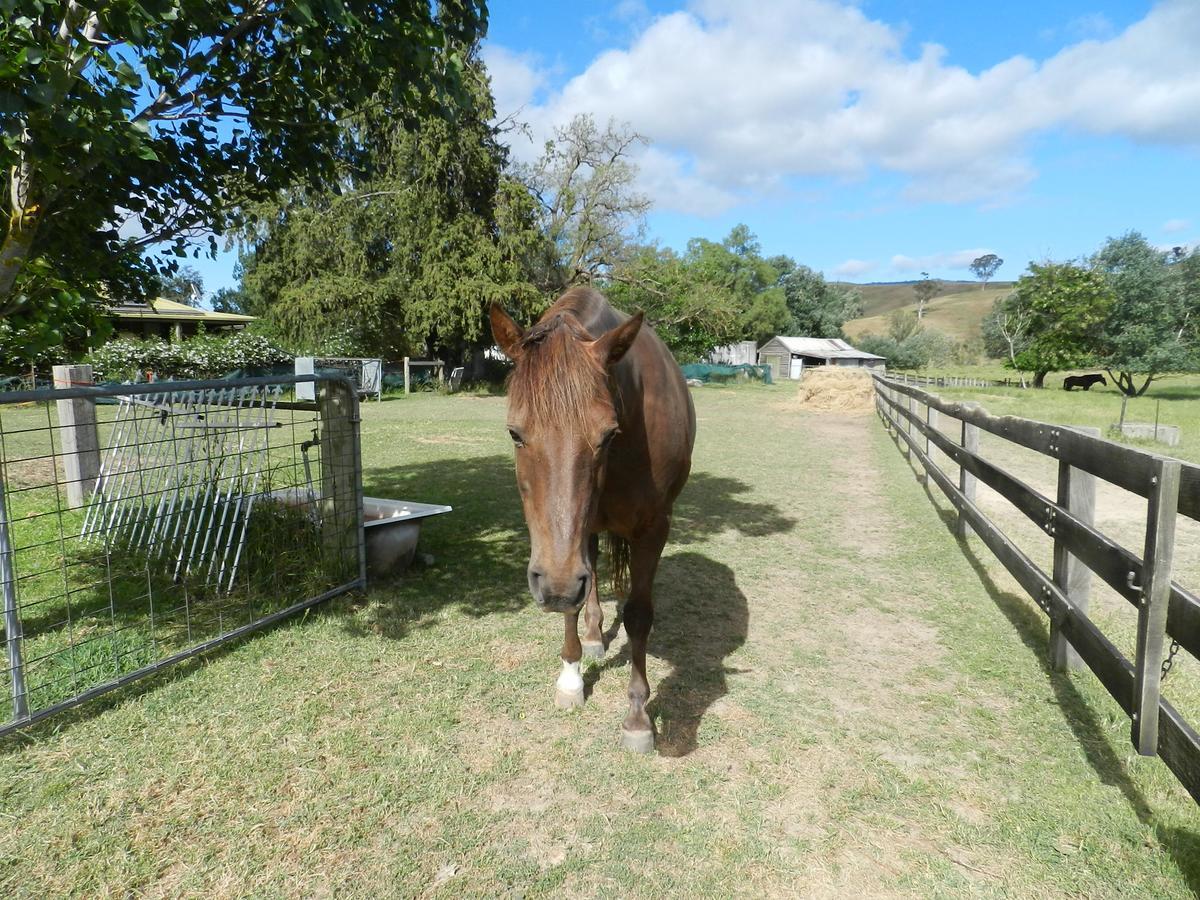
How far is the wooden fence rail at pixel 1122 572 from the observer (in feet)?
6.74

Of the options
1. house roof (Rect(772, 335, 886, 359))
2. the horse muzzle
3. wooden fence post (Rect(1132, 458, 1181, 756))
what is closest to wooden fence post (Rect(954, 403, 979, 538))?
wooden fence post (Rect(1132, 458, 1181, 756))

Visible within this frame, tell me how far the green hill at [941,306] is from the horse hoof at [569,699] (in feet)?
367

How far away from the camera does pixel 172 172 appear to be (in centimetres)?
391

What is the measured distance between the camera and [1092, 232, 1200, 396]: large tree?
2342 cm

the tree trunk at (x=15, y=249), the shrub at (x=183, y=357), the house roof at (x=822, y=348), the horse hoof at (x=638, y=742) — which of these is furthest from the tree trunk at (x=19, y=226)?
the house roof at (x=822, y=348)

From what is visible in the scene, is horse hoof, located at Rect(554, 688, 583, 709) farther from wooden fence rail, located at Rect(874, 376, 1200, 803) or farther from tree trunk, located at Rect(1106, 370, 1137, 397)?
tree trunk, located at Rect(1106, 370, 1137, 397)

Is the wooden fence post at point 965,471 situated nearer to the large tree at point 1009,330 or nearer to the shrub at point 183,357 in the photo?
the shrub at point 183,357

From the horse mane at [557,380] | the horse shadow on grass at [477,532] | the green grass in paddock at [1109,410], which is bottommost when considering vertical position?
the horse shadow on grass at [477,532]

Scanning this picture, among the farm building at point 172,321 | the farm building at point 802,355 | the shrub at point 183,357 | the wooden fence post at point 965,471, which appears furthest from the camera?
the farm building at point 802,355

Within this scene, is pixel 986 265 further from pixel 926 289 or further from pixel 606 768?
pixel 606 768

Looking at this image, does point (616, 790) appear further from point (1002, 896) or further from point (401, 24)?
point (401, 24)

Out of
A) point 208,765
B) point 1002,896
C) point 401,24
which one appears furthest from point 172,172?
point 1002,896

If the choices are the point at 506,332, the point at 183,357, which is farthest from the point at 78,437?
the point at 183,357

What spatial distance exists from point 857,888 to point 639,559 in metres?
1.52
